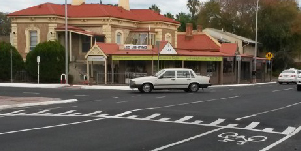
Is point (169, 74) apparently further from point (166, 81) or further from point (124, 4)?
point (124, 4)

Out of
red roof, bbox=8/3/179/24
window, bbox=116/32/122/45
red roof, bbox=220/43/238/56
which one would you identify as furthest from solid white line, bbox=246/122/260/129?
red roof, bbox=220/43/238/56

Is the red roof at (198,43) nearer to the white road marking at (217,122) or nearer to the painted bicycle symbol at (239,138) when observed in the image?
the white road marking at (217,122)

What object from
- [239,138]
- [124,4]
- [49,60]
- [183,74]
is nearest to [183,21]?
[124,4]

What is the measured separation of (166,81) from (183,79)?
3.95 ft

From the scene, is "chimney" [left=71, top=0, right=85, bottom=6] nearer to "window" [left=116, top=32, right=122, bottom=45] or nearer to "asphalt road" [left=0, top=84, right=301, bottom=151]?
"window" [left=116, top=32, right=122, bottom=45]

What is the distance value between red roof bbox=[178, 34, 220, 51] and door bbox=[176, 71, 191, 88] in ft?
75.9

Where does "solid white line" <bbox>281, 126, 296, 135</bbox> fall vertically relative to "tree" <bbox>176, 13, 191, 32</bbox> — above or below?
below

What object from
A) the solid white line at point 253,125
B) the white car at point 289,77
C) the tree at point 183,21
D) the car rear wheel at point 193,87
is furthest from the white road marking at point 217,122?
the tree at point 183,21

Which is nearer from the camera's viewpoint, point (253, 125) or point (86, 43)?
point (253, 125)

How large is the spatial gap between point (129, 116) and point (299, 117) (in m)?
6.09

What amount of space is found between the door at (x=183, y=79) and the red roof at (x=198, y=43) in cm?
2314

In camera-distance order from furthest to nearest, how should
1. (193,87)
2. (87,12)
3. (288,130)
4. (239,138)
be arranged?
(87,12), (193,87), (288,130), (239,138)

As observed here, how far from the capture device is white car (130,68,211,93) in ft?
98.6

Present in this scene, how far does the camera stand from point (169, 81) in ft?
99.2
